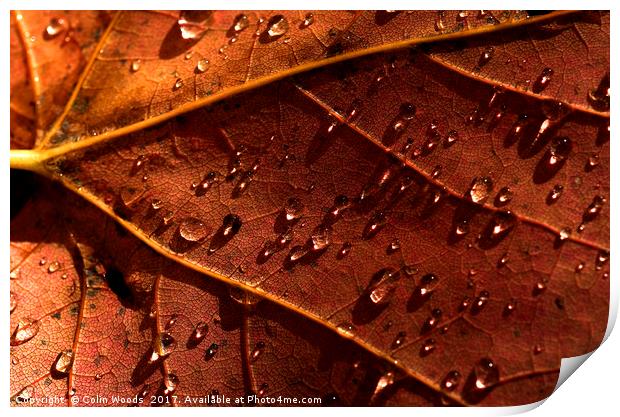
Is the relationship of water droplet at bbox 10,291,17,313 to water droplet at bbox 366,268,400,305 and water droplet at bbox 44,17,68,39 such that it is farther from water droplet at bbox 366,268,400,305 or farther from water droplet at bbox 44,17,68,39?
water droplet at bbox 366,268,400,305

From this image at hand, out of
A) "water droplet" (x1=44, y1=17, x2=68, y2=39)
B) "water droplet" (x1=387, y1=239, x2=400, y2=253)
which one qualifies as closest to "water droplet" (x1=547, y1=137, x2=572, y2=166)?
"water droplet" (x1=387, y1=239, x2=400, y2=253)

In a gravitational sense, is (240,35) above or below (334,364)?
above

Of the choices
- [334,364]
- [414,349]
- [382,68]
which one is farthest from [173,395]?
[382,68]

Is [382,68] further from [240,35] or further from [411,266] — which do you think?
[411,266]

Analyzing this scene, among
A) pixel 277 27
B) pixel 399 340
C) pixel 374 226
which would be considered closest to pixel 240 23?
pixel 277 27

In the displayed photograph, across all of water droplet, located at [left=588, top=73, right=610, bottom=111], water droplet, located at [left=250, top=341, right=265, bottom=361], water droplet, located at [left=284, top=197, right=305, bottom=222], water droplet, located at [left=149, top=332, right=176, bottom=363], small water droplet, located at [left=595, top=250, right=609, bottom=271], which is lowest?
water droplet, located at [left=149, top=332, right=176, bottom=363]

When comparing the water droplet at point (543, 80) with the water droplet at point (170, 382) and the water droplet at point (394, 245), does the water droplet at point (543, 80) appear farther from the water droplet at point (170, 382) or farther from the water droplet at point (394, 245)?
the water droplet at point (170, 382)

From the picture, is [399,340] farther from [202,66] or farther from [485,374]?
[202,66]
